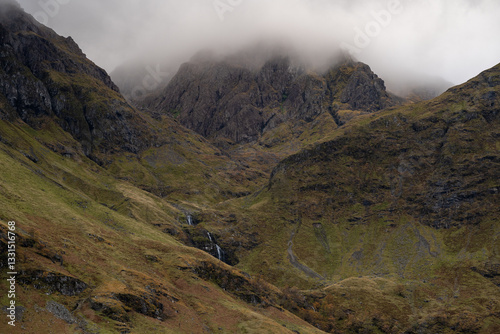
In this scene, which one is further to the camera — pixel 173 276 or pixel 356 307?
pixel 356 307

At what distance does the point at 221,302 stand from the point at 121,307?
46643 millimetres

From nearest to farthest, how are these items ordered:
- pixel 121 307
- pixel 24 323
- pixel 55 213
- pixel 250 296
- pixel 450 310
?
1. pixel 24 323
2. pixel 121 307
3. pixel 55 213
4. pixel 250 296
5. pixel 450 310

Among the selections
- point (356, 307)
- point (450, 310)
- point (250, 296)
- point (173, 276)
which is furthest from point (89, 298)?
point (450, 310)

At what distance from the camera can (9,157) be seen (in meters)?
177

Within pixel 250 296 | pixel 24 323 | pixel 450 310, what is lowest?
pixel 24 323

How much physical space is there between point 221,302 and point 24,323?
235 feet

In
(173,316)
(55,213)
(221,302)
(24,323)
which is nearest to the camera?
(24,323)

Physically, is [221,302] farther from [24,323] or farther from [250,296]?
[24,323]

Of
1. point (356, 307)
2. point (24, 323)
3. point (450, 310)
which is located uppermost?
point (450, 310)

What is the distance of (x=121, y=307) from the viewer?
8212cm

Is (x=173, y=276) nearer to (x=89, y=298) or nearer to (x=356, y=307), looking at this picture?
(x=89, y=298)

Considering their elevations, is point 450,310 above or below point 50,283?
above

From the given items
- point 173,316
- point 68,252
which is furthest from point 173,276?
point 68,252

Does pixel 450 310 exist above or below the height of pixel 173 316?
above
